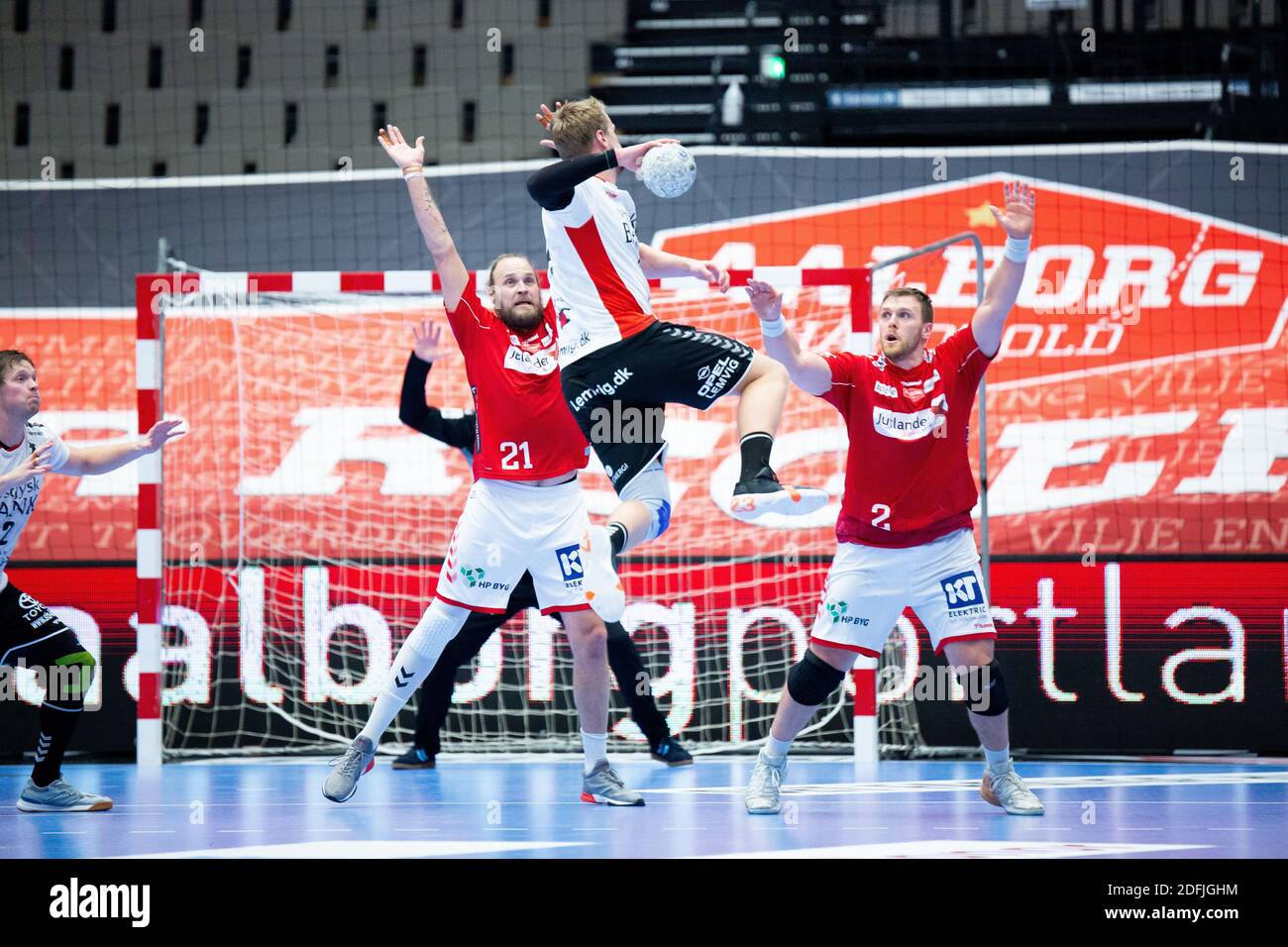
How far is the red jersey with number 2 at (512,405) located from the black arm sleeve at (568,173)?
73 centimetres

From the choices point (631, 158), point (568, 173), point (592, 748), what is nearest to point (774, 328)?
point (631, 158)

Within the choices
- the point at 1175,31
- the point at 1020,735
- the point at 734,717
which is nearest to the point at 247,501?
the point at 734,717

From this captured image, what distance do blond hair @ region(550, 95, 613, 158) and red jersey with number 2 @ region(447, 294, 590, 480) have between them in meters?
0.78

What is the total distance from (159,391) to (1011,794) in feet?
16.9

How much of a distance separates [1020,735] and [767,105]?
588cm

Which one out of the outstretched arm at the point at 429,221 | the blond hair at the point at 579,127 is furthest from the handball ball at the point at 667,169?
the outstretched arm at the point at 429,221

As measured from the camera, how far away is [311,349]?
9523 mm

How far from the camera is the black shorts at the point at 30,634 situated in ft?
20.0

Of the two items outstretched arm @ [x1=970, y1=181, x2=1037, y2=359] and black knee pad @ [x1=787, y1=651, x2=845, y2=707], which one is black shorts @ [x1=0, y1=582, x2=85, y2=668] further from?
outstretched arm @ [x1=970, y1=181, x2=1037, y2=359]

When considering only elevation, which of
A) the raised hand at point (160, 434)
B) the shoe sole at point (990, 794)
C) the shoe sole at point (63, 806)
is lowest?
the shoe sole at point (63, 806)

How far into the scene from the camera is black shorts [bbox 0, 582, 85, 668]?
6.10 metres

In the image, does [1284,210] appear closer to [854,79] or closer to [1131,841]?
[854,79]

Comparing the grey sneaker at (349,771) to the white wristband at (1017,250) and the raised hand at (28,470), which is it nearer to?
the raised hand at (28,470)

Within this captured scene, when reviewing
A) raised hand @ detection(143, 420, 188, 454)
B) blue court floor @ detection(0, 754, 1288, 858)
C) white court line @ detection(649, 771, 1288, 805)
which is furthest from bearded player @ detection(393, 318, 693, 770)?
raised hand @ detection(143, 420, 188, 454)
